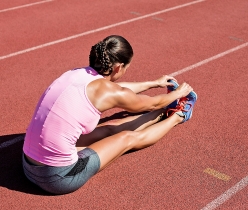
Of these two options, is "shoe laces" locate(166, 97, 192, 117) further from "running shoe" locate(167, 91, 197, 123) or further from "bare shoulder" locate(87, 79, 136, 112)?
"bare shoulder" locate(87, 79, 136, 112)

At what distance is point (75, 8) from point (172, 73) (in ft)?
12.4

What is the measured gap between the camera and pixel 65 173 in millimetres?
4391

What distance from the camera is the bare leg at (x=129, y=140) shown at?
15.4 ft

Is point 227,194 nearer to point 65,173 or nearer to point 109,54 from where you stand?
point 65,173

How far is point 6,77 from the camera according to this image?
7203 mm

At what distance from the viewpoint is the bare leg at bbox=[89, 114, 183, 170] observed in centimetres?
470

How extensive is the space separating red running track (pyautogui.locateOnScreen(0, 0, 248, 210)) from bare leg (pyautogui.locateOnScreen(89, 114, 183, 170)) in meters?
0.18

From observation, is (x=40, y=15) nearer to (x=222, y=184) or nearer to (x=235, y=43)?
(x=235, y=43)

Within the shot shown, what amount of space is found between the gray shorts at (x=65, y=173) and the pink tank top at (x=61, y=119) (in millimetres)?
68

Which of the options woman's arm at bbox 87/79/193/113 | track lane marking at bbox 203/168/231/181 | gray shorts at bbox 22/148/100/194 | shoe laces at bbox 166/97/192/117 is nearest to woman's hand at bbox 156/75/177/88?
shoe laces at bbox 166/97/192/117

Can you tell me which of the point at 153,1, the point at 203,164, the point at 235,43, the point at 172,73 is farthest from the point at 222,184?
the point at 153,1

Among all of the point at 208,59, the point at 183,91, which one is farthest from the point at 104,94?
the point at 208,59

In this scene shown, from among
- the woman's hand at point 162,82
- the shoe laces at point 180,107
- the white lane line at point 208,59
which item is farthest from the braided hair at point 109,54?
the white lane line at point 208,59

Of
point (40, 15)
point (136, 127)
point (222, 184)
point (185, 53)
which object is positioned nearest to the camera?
point (222, 184)
